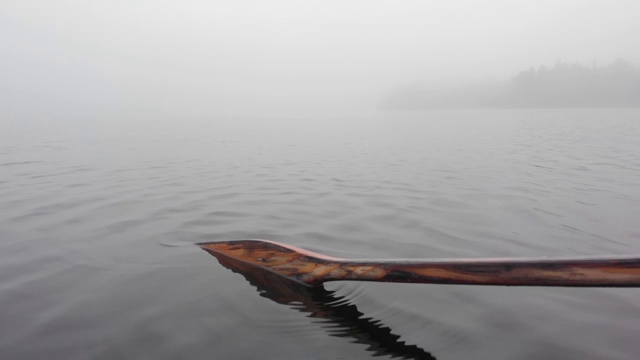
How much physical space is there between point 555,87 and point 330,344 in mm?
170776

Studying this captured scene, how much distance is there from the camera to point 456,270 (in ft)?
10.3

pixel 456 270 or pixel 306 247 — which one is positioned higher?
pixel 456 270

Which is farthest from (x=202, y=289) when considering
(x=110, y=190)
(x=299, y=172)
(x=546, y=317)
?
(x=299, y=172)

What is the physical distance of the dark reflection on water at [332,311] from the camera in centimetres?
357

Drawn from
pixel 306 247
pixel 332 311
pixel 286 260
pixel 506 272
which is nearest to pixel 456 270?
pixel 506 272

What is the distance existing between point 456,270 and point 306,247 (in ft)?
12.2

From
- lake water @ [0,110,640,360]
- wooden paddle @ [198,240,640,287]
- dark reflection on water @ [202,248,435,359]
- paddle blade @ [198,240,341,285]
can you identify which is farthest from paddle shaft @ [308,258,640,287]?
lake water @ [0,110,640,360]

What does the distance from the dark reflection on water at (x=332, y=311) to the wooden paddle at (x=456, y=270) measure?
146mm

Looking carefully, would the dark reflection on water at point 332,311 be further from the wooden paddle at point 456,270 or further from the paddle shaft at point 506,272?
the paddle shaft at point 506,272

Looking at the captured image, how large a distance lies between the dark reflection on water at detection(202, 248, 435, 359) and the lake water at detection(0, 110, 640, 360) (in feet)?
0.07

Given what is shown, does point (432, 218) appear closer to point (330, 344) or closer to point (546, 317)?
point (546, 317)

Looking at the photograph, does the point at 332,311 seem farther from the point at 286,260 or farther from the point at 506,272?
the point at 506,272

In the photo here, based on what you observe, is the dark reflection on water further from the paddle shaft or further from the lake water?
the paddle shaft

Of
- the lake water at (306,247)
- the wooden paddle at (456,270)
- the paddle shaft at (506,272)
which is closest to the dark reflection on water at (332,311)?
the lake water at (306,247)
